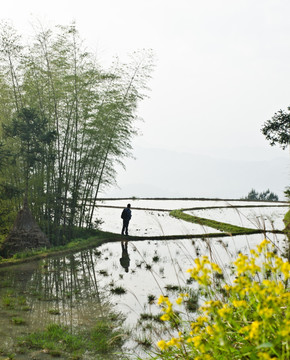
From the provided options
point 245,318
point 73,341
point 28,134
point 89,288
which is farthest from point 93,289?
point 28,134

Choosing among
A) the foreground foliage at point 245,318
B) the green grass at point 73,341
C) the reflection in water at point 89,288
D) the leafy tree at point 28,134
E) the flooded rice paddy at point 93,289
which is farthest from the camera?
the leafy tree at point 28,134

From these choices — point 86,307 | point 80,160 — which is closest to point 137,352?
point 86,307

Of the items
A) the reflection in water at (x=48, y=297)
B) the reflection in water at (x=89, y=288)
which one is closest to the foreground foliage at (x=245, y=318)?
the reflection in water at (x=89, y=288)

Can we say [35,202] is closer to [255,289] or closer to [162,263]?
[162,263]

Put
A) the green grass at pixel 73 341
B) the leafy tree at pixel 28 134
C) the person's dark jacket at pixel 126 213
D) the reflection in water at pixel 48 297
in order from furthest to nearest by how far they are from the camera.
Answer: the person's dark jacket at pixel 126 213 → the leafy tree at pixel 28 134 → the reflection in water at pixel 48 297 → the green grass at pixel 73 341

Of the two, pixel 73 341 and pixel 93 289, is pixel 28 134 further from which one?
pixel 73 341

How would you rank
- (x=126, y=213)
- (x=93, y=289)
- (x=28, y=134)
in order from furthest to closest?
(x=126, y=213) → (x=28, y=134) → (x=93, y=289)

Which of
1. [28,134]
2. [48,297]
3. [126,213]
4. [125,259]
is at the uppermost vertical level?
[28,134]

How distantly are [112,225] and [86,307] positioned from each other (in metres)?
13.1

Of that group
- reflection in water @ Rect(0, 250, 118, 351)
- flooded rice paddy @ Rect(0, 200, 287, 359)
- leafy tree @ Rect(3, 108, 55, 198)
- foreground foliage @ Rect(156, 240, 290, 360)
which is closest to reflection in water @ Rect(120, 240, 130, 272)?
flooded rice paddy @ Rect(0, 200, 287, 359)

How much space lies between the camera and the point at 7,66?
531 inches

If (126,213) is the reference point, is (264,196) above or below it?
above

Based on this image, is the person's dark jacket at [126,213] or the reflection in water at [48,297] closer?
the reflection in water at [48,297]

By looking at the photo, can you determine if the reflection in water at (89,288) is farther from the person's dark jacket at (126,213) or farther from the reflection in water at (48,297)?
the person's dark jacket at (126,213)
